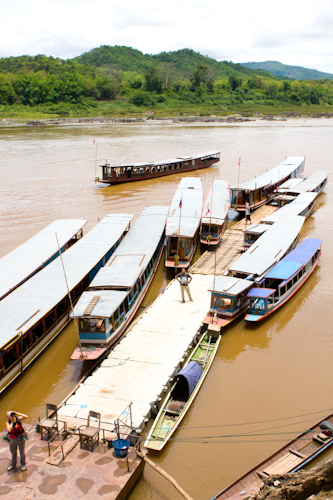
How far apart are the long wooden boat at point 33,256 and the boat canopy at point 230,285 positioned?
555 centimetres

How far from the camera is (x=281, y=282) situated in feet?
53.0

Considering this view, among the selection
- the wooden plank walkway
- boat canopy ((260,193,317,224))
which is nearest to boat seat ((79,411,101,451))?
the wooden plank walkway

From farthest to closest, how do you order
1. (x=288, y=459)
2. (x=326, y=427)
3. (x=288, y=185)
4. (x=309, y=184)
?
(x=288, y=185)
(x=309, y=184)
(x=326, y=427)
(x=288, y=459)

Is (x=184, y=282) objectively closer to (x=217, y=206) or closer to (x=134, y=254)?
(x=134, y=254)

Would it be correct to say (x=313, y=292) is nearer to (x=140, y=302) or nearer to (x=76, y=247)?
(x=140, y=302)

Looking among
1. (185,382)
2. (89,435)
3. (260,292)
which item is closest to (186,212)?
(260,292)

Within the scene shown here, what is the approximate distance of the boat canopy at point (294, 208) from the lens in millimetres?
22680

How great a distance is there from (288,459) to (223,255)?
11796 mm

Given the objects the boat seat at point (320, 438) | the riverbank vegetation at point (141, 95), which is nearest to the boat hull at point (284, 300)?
the boat seat at point (320, 438)

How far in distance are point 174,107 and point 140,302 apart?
106 metres

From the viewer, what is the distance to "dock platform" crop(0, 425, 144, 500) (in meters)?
7.60

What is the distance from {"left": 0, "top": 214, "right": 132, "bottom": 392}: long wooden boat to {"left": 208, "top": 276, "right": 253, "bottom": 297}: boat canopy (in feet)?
15.0

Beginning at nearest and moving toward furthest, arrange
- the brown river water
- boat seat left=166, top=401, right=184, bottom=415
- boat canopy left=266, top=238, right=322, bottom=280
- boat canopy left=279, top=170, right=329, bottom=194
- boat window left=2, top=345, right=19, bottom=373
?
the brown river water
boat seat left=166, top=401, right=184, bottom=415
boat window left=2, top=345, right=19, bottom=373
boat canopy left=266, top=238, right=322, bottom=280
boat canopy left=279, top=170, right=329, bottom=194

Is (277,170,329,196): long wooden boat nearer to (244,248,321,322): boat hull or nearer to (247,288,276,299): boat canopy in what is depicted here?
(244,248,321,322): boat hull
